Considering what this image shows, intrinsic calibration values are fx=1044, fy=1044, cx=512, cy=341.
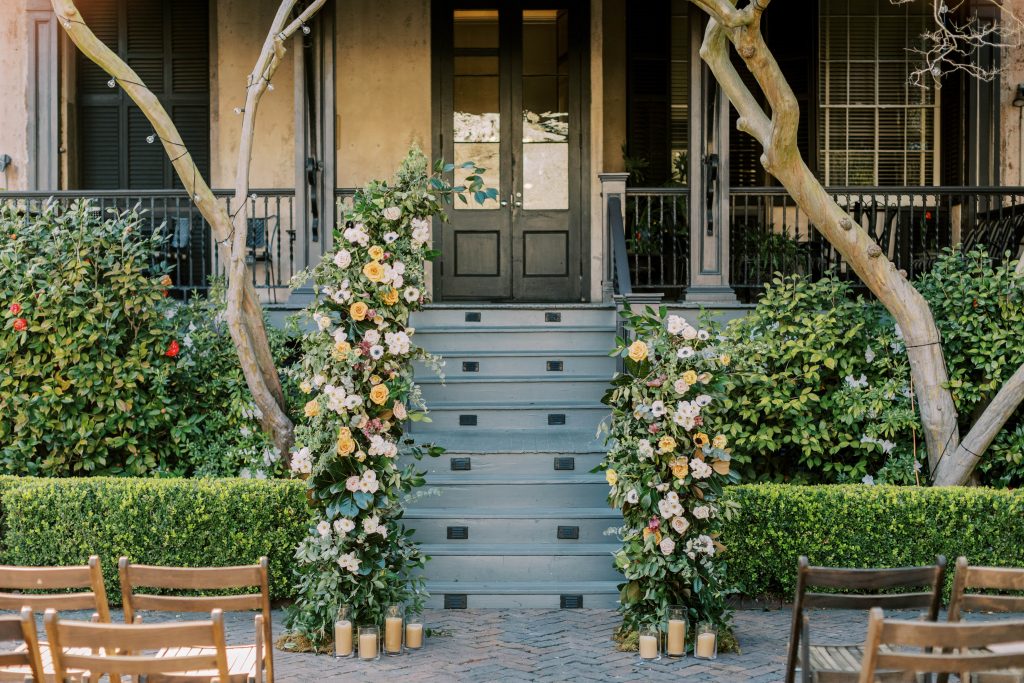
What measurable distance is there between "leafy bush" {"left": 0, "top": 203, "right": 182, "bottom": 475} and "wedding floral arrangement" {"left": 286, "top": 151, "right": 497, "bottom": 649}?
2.38m

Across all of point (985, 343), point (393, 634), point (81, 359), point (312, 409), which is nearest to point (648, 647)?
point (393, 634)

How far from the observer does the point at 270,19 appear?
11188 millimetres

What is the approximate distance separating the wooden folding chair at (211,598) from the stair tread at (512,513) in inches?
117

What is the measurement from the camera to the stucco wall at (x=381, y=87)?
36.6 ft

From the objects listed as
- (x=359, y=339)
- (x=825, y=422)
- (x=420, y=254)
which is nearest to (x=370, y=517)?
(x=359, y=339)

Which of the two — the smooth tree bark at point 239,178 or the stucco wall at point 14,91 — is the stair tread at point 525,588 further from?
the stucco wall at point 14,91

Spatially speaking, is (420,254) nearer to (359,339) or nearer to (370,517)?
(359,339)

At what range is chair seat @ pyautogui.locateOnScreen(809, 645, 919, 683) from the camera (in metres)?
4.26

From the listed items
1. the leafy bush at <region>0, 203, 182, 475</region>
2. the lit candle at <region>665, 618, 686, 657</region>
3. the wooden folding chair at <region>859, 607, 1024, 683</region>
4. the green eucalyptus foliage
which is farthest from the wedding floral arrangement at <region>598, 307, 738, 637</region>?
the leafy bush at <region>0, 203, 182, 475</region>

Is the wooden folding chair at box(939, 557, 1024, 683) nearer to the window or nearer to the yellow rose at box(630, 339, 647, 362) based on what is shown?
the yellow rose at box(630, 339, 647, 362)

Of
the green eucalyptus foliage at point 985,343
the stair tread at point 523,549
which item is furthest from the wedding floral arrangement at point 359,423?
the green eucalyptus foliage at point 985,343

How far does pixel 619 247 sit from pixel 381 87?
352cm

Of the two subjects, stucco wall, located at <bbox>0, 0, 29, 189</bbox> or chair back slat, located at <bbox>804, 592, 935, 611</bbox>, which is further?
stucco wall, located at <bbox>0, 0, 29, 189</bbox>

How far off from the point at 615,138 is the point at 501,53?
1549 millimetres
